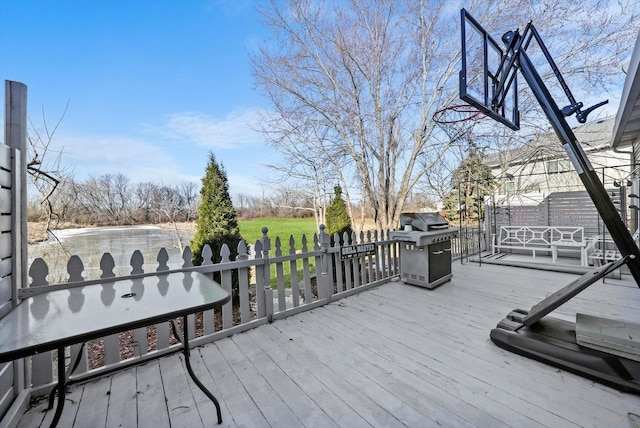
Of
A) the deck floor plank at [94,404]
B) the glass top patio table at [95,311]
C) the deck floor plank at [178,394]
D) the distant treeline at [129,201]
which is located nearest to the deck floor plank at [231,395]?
the deck floor plank at [178,394]

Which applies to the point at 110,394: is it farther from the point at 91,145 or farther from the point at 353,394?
the point at 91,145

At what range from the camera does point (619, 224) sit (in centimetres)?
204

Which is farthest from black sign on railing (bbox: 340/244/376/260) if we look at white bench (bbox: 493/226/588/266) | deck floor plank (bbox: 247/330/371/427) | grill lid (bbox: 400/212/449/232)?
white bench (bbox: 493/226/588/266)

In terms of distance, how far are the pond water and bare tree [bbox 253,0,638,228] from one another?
160 inches

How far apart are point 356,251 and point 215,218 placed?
7.89 feet

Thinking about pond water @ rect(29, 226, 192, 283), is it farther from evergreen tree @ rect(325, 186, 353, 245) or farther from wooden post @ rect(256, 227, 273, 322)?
evergreen tree @ rect(325, 186, 353, 245)

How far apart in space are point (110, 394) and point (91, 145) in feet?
22.4

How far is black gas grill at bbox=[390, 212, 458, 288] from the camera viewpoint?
12.2 ft

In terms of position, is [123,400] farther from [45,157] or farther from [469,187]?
[469,187]

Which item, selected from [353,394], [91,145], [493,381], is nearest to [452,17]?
[493,381]

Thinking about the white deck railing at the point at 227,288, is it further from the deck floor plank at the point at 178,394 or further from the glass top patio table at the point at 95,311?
the glass top patio table at the point at 95,311

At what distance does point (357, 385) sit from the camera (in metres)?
1.73

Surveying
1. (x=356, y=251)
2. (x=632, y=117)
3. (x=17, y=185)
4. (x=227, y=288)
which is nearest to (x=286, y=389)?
(x=227, y=288)

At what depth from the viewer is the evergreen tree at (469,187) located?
30.2 ft
